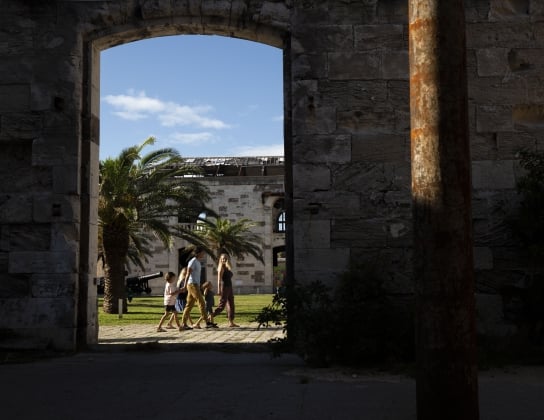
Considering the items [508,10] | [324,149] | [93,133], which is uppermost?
[508,10]

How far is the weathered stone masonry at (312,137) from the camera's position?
22.4 feet

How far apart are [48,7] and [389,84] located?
13.5 feet

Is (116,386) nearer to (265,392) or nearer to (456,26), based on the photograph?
(265,392)

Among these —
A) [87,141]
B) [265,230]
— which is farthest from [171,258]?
[87,141]

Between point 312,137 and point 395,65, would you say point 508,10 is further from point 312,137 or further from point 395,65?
point 312,137

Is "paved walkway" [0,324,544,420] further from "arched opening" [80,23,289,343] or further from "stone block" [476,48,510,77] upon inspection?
"stone block" [476,48,510,77]

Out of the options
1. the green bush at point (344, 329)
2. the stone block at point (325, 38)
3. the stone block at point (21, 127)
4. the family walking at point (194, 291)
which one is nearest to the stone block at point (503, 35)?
the stone block at point (325, 38)

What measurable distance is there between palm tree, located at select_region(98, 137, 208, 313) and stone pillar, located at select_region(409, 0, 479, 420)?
15.9 meters

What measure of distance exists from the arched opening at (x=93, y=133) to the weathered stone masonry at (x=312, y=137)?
1.1 inches

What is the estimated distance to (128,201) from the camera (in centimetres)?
1908

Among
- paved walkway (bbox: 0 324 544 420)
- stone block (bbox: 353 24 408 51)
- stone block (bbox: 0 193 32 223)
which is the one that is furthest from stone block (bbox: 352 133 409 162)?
stone block (bbox: 0 193 32 223)

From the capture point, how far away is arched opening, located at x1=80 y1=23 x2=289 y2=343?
722 centimetres

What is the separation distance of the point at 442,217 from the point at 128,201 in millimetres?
16771

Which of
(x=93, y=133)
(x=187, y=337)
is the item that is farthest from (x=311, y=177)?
(x=187, y=337)
